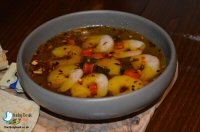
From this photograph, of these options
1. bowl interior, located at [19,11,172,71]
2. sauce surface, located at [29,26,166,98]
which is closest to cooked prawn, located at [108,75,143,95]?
sauce surface, located at [29,26,166,98]

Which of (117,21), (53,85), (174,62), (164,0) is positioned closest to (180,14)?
(164,0)

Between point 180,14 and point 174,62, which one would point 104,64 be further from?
point 180,14

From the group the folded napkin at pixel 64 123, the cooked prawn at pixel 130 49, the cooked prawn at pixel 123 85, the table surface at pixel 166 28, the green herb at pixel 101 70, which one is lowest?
the table surface at pixel 166 28

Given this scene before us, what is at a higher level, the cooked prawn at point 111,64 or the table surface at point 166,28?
the cooked prawn at point 111,64

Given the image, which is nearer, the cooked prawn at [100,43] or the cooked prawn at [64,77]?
the cooked prawn at [64,77]

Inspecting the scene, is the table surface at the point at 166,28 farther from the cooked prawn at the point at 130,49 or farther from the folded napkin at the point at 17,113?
the folded napkin at the point at 17,113

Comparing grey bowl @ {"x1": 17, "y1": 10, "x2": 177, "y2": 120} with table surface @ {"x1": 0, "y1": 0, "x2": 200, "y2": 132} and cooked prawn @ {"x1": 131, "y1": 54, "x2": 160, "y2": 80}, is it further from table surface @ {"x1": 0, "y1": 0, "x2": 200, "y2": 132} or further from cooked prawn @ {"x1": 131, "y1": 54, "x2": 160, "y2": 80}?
table surface @ {"x1": 0, "y1": 0, "x2": 200, "y2": 132}

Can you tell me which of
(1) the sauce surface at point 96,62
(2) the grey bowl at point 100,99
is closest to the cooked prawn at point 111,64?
(1) the sauce surface at point 96,62
